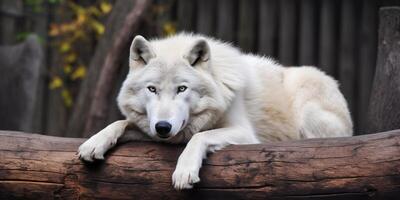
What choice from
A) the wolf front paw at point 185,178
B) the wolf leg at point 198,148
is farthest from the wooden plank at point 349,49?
the wolf front paw at point 185,178

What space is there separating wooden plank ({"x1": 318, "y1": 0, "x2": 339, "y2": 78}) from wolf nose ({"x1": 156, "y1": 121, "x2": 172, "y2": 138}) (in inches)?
200

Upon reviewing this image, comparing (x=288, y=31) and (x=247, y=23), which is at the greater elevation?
(x=247, y=23)

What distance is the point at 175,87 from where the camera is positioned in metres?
4.59

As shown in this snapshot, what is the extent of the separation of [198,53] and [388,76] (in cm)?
176

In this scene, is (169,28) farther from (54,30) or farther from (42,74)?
(42,74)

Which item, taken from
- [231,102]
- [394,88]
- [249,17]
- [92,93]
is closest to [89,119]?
[92,93]

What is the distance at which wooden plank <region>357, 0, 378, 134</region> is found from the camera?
866cm

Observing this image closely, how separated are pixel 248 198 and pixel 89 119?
439 centimetres

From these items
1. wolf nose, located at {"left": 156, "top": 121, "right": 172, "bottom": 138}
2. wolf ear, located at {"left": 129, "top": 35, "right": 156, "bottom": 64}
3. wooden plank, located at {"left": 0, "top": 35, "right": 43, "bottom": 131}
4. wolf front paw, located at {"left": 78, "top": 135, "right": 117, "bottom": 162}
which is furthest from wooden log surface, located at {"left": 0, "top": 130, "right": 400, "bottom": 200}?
wooden plank, located at {"left": 0, "top": 35, "right": 43, "bottom": 131}

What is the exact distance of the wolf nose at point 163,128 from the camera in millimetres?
4230

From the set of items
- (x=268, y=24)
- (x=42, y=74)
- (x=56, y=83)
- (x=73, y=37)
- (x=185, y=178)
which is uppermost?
(x=268, y=24)

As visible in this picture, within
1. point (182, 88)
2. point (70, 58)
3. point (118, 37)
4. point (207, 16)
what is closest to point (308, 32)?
point (207, 16)

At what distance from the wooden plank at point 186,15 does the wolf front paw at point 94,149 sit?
4879 mm

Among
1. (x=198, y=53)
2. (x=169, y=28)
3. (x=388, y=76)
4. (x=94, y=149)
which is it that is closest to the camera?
(x=94, y=149)
